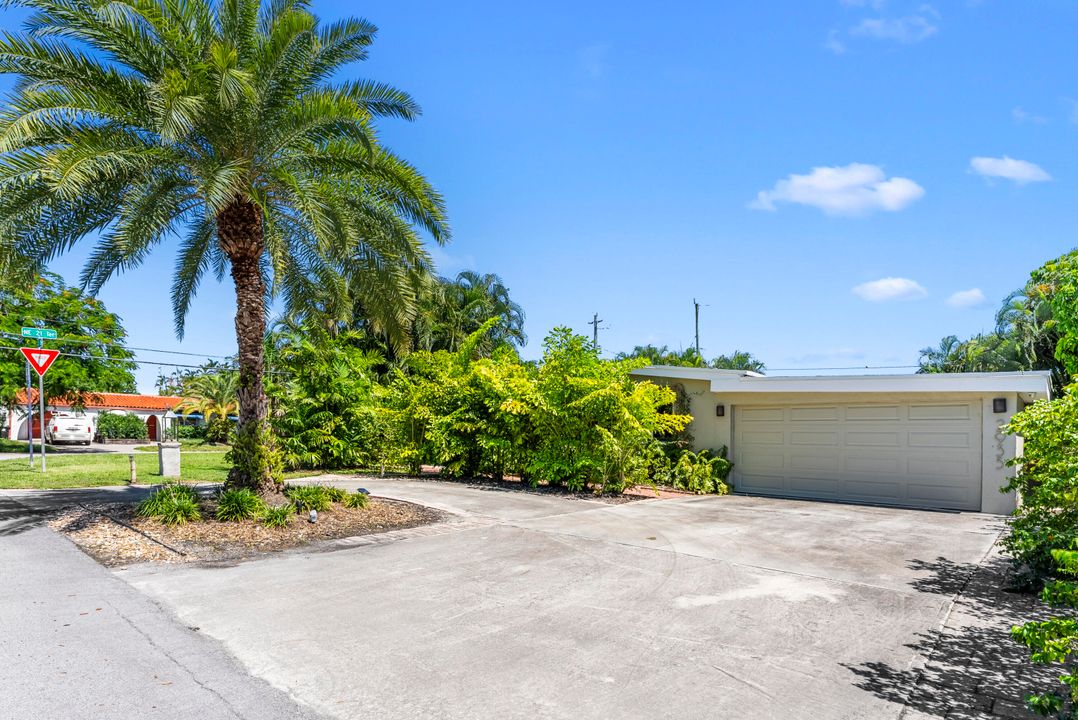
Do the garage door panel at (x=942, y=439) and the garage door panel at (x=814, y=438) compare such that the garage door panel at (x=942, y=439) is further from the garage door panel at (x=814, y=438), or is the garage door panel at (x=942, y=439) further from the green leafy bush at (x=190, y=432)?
the green leafy bush at (x=190, y=432)

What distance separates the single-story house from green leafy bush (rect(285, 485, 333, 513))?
876cm

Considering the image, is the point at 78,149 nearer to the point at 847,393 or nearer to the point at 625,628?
the point at 625,628

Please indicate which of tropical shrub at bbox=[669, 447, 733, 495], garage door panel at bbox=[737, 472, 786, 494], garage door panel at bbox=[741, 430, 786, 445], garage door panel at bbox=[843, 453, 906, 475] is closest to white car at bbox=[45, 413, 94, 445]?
tropical shrub at bbox=[669, 447, 733, 495]

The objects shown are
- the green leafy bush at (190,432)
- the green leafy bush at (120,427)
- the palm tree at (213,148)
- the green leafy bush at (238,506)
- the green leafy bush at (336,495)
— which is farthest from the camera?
the green leafy bush at (190,432)

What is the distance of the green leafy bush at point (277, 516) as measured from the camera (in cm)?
860

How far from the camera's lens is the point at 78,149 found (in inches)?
297

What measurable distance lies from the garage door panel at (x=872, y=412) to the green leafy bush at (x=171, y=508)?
12.1 m

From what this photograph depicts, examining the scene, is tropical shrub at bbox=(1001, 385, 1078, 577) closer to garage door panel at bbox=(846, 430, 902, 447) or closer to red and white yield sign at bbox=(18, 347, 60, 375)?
garage door panel at bbox=(846, 430, 902, 447)

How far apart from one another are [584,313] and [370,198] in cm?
3314

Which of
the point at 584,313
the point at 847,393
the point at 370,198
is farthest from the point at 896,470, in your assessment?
the point at 584,313

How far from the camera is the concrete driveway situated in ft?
12.3

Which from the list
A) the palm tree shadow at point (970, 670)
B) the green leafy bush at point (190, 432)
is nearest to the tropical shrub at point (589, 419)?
the palm tree shadow at point (970, 670)

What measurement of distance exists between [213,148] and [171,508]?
4.93 metres

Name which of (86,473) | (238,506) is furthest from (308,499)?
(86,473)
